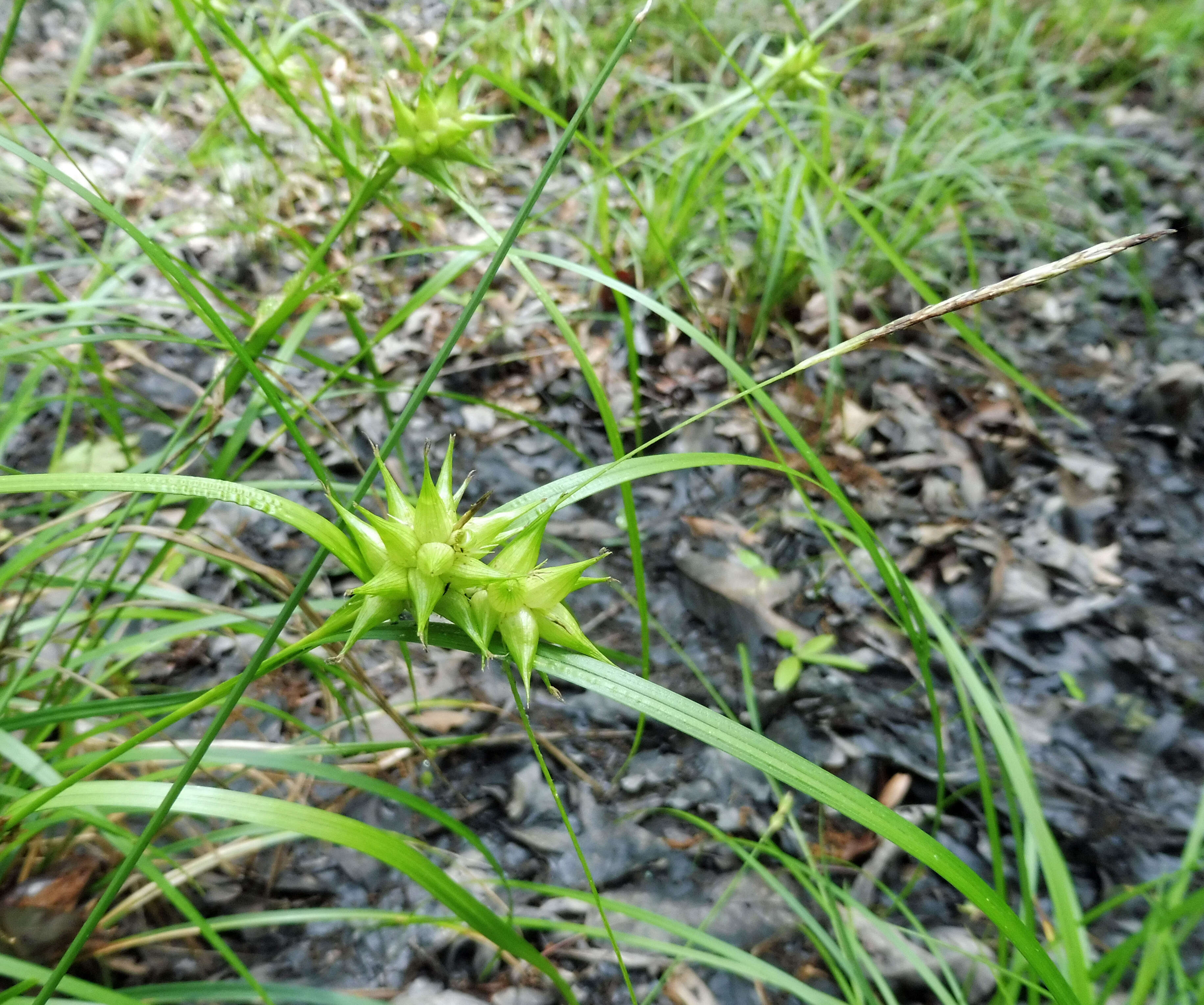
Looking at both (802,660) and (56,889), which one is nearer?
(56,889)

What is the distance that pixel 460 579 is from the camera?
501 millimetres

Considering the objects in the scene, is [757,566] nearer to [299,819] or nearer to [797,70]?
[797,70]

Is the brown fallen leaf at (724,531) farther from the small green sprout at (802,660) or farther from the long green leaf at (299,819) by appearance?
the long green leaf at (299,819)

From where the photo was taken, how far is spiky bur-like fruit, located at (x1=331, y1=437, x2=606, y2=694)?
1.57ft

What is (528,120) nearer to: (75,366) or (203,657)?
(75,366)

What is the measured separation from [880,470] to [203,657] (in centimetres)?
153

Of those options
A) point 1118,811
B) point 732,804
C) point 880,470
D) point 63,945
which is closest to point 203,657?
point 63,945

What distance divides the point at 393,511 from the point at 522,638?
0.15 metres

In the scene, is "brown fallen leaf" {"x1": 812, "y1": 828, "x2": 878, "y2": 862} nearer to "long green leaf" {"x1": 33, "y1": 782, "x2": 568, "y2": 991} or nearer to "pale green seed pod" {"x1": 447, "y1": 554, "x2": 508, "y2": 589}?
"long green leaf" {"x1": 33, "y1": 782, "x2": 568, "y2": 991}

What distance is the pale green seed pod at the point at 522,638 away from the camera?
478 millimetres

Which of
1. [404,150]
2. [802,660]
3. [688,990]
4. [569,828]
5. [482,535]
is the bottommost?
[688,990]

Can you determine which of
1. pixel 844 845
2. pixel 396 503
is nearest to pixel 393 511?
pixel 396 503

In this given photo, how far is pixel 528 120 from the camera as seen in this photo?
8.41ft

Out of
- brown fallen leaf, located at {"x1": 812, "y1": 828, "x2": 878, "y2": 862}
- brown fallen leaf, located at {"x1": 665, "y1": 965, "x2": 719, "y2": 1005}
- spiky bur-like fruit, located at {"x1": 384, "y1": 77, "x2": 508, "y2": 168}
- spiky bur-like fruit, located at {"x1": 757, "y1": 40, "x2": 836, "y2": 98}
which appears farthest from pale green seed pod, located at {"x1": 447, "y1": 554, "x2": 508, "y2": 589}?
spiky bur-like fruit, located at {"x1": 757, "y1": 40, "x2": 836, "y2": 98}
